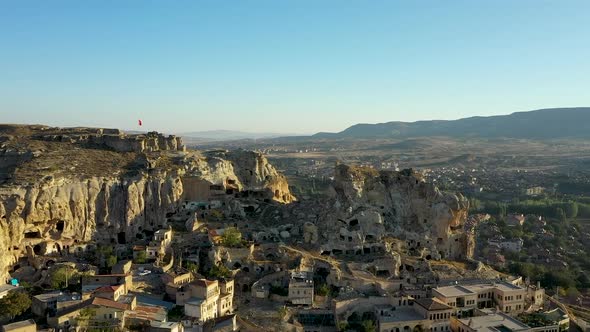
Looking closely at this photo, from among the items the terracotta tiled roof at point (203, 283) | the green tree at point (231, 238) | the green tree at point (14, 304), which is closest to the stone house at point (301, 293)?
the terracotta tiled roof at point (203, 283)

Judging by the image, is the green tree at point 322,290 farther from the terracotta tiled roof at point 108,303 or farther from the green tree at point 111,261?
the green tree at point 111,261

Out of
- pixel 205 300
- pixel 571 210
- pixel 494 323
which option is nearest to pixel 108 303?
pixel 205 300

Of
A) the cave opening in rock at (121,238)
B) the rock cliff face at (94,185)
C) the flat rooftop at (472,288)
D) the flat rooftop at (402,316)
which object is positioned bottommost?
the flat rooftop at (402,316)

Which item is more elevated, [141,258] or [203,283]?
[203,283]

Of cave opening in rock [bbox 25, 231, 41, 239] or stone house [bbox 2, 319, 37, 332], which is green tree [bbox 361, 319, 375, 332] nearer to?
stone house [bbox 2, 319, 37, 332]

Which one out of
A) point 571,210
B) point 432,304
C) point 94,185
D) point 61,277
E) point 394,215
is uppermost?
point 94,185

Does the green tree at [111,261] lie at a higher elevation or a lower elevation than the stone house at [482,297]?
higher

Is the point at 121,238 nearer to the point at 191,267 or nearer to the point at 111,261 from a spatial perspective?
the point at 111,261
